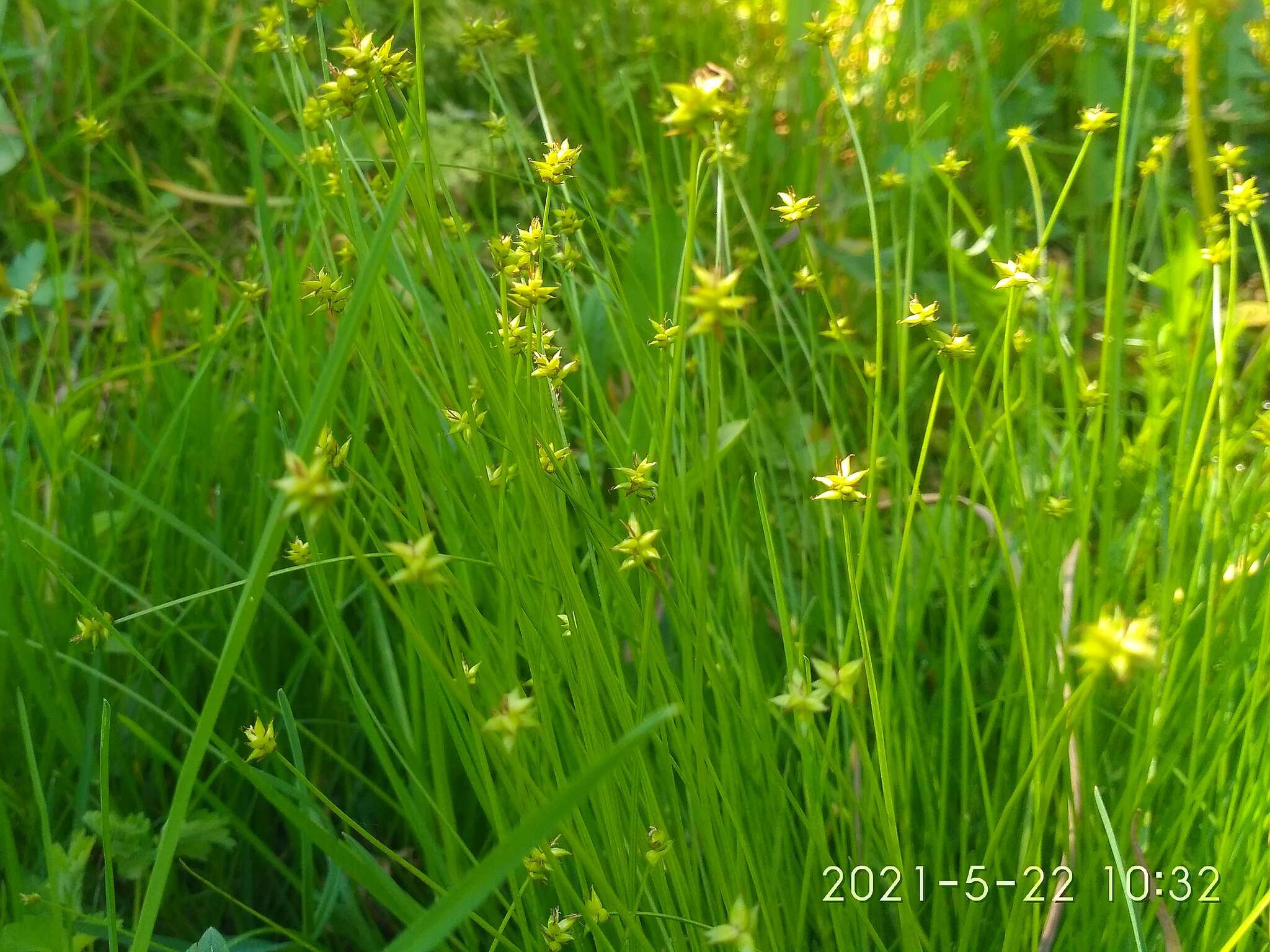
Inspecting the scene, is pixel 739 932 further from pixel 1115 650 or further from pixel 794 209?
pixel 794 209

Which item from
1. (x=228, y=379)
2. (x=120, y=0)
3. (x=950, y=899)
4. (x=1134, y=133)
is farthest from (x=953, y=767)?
(x=120, y=0)

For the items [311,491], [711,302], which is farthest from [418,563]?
[711,302]

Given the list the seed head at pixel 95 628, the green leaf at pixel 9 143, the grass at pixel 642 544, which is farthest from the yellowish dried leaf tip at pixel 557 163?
the green leaf at pixel 9 143

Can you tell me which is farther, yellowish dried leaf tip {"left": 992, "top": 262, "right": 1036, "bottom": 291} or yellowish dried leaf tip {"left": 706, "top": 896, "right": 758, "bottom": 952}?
yellowish dried leaf tip {"left": 992, "top": 262, "right": 1036, "bottom": 291}

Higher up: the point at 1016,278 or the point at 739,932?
the point at 1016,278

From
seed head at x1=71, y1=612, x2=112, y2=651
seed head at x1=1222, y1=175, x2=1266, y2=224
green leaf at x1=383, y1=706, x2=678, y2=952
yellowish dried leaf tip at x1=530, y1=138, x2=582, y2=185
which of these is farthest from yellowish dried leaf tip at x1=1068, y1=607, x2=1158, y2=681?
seed head at x1=71, y1=612, x2=112, y2=651

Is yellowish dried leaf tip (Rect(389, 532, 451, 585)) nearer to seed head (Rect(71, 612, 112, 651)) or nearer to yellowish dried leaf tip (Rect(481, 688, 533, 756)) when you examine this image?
yellowish dried leaf tip (Rect(481, 688, 533, 756))

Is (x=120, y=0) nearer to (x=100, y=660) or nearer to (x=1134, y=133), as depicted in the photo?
(x=100, y=660)
